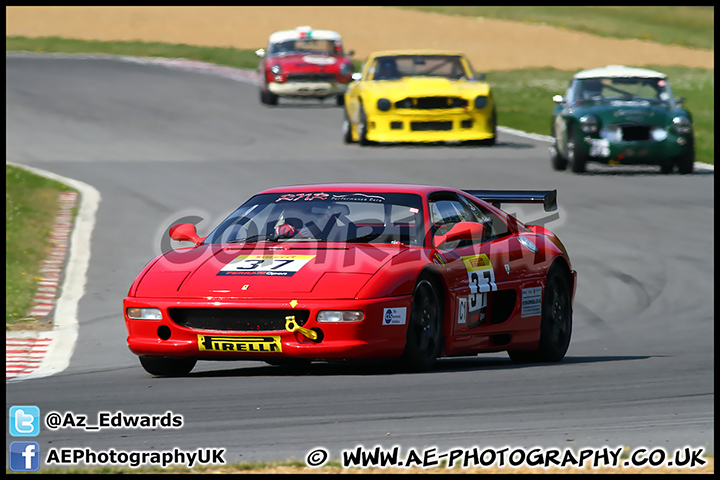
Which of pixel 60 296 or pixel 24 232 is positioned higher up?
pixel 24 232

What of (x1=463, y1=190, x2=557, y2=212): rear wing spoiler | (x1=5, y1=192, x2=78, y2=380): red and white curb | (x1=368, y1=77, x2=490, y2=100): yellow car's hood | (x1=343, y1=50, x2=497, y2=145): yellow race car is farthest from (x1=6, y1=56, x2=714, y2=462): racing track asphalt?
(x1=463, y1=190, x2=557, y2=212): rear wing spoiler

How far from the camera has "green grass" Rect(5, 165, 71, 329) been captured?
13.8m

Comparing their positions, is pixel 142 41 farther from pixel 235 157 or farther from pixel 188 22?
pixel 235 157

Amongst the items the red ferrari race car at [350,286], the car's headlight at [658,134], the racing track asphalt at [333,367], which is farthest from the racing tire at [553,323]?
the car's headlight at [658,134]

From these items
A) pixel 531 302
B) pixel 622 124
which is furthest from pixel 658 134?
pixel 531 302

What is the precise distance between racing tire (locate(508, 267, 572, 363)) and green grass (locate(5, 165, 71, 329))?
4848 mm

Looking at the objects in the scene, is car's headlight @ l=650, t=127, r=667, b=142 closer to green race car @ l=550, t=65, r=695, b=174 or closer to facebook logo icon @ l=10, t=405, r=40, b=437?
green race car @ l=550, t=65, r=695, b=174

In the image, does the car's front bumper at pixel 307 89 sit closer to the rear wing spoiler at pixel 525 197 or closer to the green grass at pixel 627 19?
the rear wing spoiler at pixel 525 197

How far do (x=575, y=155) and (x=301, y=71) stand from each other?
10.00 metres

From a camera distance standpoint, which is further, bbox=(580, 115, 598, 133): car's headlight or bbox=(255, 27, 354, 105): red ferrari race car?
bbox=(255, 27, 354, 105): red ferrari race car

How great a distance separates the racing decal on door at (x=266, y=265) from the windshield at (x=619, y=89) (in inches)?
536

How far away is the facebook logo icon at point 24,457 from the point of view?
6352mm

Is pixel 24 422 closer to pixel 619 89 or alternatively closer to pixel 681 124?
pixel 681 124

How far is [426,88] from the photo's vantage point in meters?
23.3
